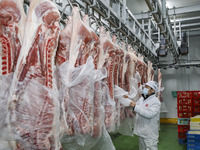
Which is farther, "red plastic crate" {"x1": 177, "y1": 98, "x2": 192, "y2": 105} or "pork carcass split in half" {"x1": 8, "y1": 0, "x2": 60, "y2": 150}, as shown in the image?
"red plastic crate" {"x1": 177, "y1": 98, "x2": 192, "y2": 105}

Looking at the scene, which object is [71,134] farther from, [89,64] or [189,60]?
[189,60]

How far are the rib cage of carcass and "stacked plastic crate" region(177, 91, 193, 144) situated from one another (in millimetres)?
5225

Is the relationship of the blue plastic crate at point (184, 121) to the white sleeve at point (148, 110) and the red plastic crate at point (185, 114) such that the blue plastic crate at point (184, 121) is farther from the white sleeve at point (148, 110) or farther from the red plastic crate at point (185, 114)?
the white sleeve at point (148, 110)

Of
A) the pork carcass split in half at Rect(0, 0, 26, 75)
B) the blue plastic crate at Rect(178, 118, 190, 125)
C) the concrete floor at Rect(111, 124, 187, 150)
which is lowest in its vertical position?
the concrete floor at Rect(111, 124, 187, 150)

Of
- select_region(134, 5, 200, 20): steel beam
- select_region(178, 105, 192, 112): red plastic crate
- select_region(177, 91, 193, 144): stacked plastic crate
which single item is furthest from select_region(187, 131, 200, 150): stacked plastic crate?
select_region(134, 5, 200, 20): steel beam

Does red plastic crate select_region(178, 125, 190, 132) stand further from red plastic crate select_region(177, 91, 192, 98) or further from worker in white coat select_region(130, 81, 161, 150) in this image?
worker in white coat select_region(130, 81, 161, 150)

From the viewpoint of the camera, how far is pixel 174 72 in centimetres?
1074

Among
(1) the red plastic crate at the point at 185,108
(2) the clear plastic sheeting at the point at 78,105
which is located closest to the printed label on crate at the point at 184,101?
(1) the red plastic crate at the point at 185,108

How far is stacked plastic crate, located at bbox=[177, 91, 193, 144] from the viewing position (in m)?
6.71

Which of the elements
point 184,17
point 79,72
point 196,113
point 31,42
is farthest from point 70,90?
point 184,17

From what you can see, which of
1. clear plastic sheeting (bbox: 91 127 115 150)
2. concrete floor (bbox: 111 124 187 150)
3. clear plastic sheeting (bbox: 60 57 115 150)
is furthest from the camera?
concrete floor (bbox: 111 124 187 150)

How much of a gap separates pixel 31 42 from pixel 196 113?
6.44m

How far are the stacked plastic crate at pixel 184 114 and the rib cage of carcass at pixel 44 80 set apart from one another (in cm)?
522

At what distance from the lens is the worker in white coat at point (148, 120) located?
3.61 m
